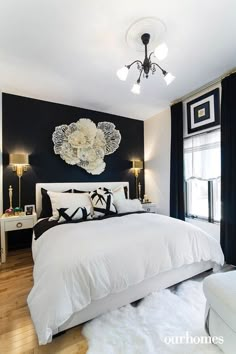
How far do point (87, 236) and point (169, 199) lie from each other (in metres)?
2.33

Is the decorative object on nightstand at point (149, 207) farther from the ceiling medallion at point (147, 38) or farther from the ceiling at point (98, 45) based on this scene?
the ceiling medallion at point (147, 38)

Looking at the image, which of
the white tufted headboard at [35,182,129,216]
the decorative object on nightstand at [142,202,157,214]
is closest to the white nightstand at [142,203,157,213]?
the decorative object on nightstand at [142,202,157,214]

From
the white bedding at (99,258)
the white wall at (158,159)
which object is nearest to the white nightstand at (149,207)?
the white wall at (158,159)

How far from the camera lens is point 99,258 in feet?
4.82

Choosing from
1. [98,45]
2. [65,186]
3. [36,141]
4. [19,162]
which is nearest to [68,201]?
[65,186]

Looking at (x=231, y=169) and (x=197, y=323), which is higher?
(x=231, y=169)

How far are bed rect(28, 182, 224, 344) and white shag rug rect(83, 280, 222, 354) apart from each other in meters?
0.09

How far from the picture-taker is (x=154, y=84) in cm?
278

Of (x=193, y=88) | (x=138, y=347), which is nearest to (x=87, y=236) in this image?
(x=138, y=347)

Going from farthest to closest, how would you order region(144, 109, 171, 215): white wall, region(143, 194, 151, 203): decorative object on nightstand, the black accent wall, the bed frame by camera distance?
region(143, 194, 151, 203): decorative object on nightstand → region(144, 109, 171, 215): white wall → the black accent wall → the bed frame

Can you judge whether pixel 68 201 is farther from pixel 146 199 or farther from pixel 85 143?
pixel 146 199

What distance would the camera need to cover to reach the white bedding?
127 cm

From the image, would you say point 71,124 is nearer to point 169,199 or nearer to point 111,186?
point 111,186

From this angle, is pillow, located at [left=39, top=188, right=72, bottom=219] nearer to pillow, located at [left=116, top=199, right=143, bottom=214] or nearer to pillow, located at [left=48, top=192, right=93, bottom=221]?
pillow, located at [left=48, top=192, right=93, bottom=221]
